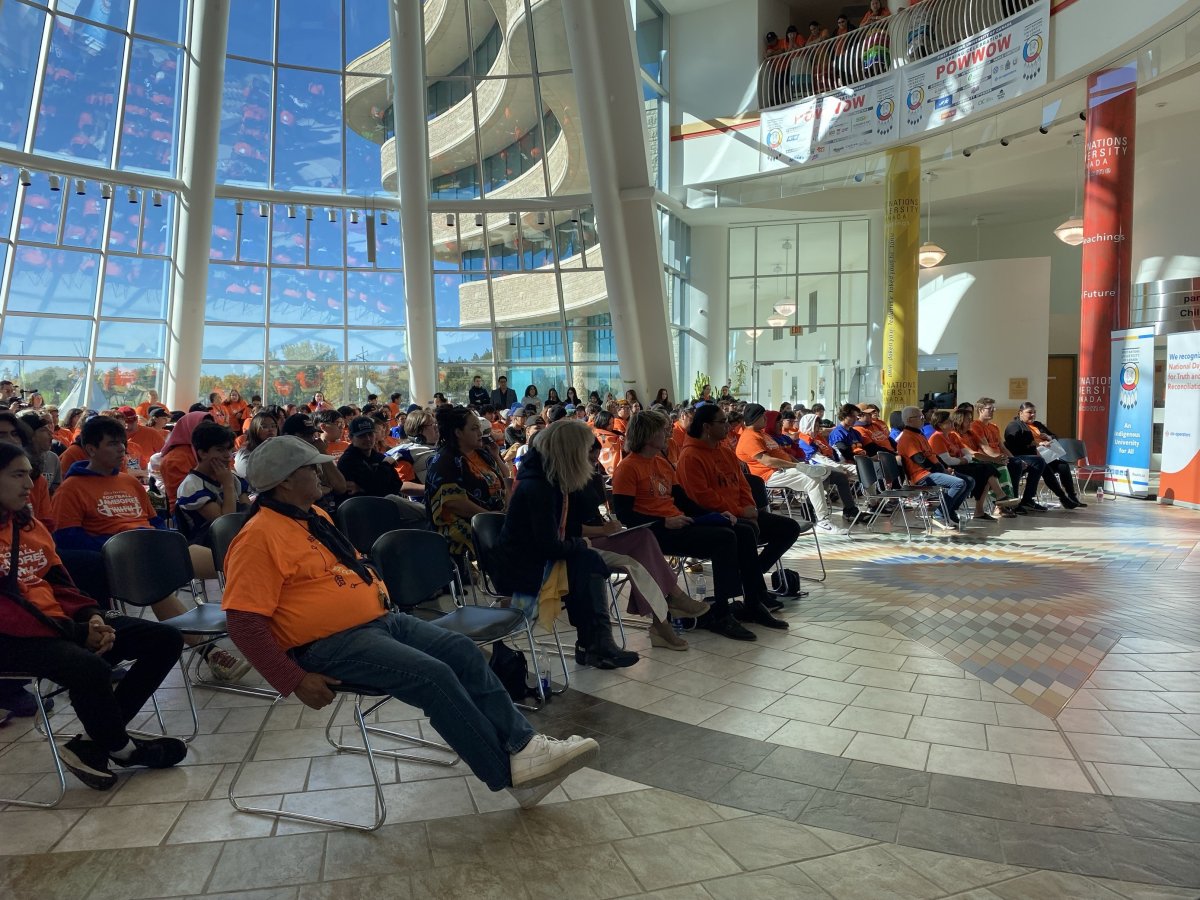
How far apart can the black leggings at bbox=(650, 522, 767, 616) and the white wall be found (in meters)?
12.1

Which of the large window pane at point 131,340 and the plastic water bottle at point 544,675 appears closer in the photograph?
the plastic water bottle at point 544,675

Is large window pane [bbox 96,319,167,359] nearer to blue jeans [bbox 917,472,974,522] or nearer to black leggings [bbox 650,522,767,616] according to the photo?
black leggings [bbox 650,522,767,616]

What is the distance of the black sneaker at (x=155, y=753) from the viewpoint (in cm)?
309

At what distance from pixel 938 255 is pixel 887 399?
2.78 metres

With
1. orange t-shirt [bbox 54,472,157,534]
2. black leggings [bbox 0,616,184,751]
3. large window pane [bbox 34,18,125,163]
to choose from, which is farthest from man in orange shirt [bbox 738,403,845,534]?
large window pane [bbox 34,18,125,163]

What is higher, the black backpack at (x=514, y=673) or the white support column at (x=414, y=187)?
the white support column at (x=414, y=187)

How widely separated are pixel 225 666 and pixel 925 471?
6.71m

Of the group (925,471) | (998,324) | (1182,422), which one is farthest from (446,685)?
(998,324)

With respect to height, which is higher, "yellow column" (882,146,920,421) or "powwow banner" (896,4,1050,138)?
"powwow banner" (896,4,1050,138)

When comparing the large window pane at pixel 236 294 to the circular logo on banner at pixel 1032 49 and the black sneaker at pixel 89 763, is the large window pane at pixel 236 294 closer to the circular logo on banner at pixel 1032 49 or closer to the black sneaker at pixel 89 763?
the circular logo on banner at pixel 1032 49

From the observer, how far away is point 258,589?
2602 mm

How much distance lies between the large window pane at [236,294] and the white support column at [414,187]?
8.97 ft

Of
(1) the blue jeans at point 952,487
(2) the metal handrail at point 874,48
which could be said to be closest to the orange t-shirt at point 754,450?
(1) the blue jeans at point 952,487

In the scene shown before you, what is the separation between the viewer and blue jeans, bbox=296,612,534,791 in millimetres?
2633
